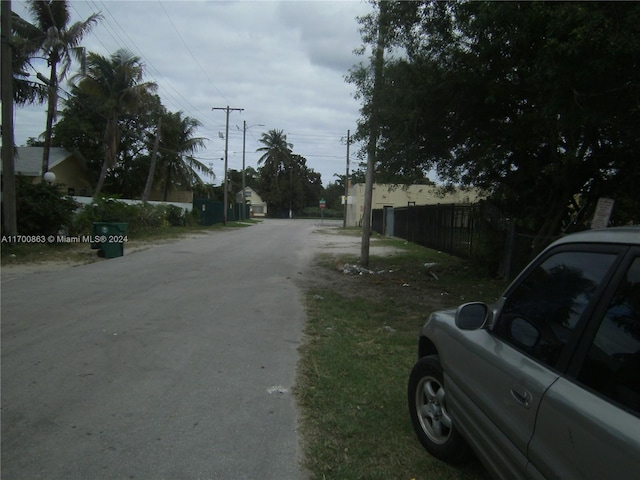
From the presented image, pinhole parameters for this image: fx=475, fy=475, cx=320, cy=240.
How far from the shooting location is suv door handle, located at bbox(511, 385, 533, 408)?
83.2 inches

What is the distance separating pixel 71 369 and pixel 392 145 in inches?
304

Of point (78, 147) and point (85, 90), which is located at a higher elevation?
point (85, 90)

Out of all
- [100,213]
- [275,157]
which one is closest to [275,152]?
[275,157]

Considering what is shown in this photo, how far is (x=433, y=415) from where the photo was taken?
3.42m

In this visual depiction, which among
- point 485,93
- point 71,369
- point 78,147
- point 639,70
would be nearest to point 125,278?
point 71,369

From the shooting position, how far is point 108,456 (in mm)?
3328

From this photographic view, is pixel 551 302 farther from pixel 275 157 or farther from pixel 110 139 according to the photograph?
pixel 275 157

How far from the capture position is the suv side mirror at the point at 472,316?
2.82 metres

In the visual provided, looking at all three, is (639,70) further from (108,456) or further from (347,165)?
(347,165)

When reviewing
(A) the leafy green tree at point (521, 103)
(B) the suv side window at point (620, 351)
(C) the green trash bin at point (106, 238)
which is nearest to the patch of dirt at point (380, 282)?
(A) the leafy green tree at point (521, 103)

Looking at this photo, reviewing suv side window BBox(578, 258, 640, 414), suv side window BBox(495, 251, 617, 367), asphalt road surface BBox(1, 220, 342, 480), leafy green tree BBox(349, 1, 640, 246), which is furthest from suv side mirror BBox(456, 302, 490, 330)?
leafy green tree BBox(349, 1, 640, 246)

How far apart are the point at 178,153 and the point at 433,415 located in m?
43.4

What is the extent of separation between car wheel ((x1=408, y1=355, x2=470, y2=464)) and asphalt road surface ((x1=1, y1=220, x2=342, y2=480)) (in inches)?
37.3

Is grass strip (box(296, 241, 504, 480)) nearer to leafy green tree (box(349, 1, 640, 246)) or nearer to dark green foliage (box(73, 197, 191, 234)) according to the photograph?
leafy green tree (box(349, 1, 640, 246))
